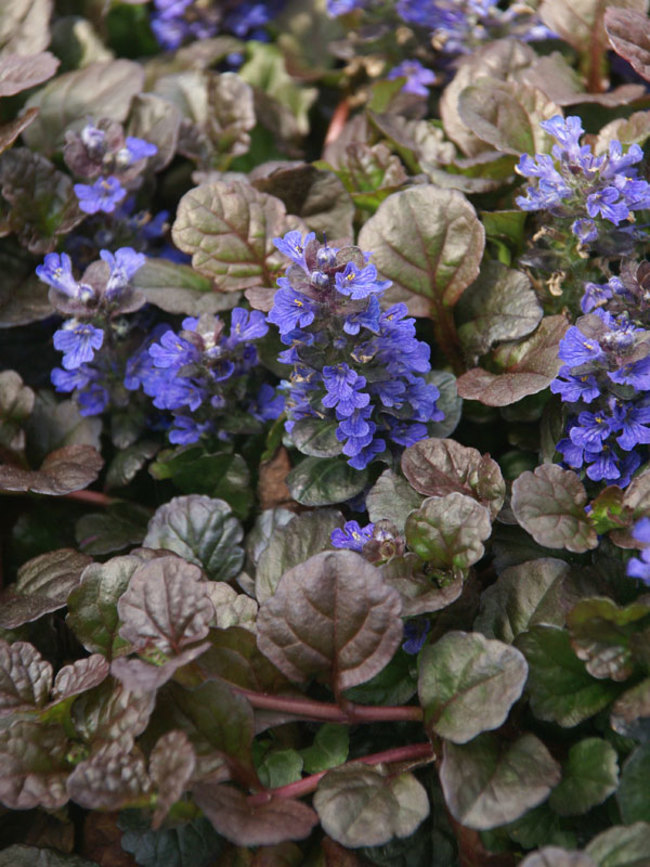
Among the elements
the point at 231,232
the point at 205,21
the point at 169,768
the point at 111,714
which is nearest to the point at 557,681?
the point at 169,768

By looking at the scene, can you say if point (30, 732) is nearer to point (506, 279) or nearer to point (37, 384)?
point (37, 384)

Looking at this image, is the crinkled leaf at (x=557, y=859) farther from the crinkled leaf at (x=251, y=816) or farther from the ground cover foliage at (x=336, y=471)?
the crinkled leaf at (x=251, y=816)

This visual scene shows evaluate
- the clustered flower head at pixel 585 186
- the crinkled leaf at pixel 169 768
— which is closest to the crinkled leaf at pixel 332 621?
the crinkled leaf at pixel 169 768

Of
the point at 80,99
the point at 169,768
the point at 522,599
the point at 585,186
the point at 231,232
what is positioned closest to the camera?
the point at 169,768

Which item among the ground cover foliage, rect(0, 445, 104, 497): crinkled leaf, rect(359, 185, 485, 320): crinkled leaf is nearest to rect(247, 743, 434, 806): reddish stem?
the ground cover foliage

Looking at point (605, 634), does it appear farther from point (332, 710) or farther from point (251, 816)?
point (251, 816)

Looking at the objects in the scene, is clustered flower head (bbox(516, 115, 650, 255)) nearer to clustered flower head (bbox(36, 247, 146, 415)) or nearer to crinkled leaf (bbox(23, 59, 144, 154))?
clustered flower head (bbox(36, 247, 146, 415))
